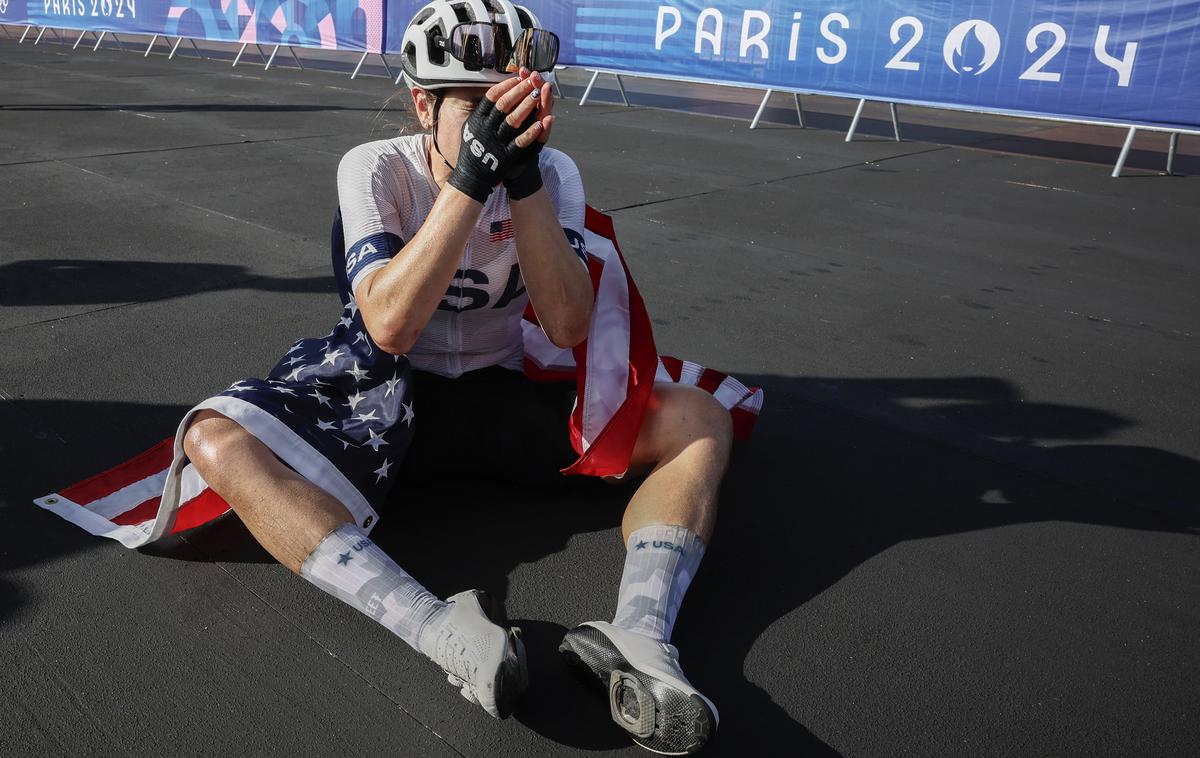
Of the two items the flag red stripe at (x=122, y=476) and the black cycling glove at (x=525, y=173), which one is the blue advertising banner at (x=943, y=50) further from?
the flag red stripe at (x=122, y=476)

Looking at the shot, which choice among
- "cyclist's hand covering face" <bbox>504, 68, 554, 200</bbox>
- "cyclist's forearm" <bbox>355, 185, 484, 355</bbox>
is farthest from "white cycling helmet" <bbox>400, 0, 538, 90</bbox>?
"cyclist's forearm" <bbox>355, 185, 484, 355</bbox>

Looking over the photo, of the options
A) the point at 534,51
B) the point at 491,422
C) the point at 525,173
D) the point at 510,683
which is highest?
the point at 534,51

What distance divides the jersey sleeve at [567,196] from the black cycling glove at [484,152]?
42cm

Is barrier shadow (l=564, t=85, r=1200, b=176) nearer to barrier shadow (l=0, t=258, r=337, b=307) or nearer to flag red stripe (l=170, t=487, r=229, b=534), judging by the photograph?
barrier shadow (l=0, t=258, r=337, b=307)

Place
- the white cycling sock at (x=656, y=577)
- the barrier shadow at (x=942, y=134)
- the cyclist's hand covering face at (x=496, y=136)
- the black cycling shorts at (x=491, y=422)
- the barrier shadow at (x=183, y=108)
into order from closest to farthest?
the cyclist's hand covering face at (x=496, y=136) < the white cycling sock at (x=656, y=577) < the black cycling shorts at (x=491, y=422) < the barrier shadow at (x=942, y=134) < the barrier shadow at (x=183, y=108)

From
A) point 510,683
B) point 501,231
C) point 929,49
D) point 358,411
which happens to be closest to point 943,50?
point 929,49

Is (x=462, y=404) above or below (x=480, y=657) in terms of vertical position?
above

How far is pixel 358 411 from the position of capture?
256 cm

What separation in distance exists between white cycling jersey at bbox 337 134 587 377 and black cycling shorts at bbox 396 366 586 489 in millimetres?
55

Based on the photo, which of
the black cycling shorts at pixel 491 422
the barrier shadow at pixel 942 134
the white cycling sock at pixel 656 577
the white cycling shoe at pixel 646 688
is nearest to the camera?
the white cycling shoe at pixel 646 688

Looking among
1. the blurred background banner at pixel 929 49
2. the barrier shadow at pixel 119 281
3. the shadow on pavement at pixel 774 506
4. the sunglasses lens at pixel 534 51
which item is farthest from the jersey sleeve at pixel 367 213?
the blurred background banner at pixel 929 49

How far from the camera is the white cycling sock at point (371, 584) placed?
84.5 inches

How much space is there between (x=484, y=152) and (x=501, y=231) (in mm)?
473

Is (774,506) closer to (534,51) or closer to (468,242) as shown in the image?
(468,242)
